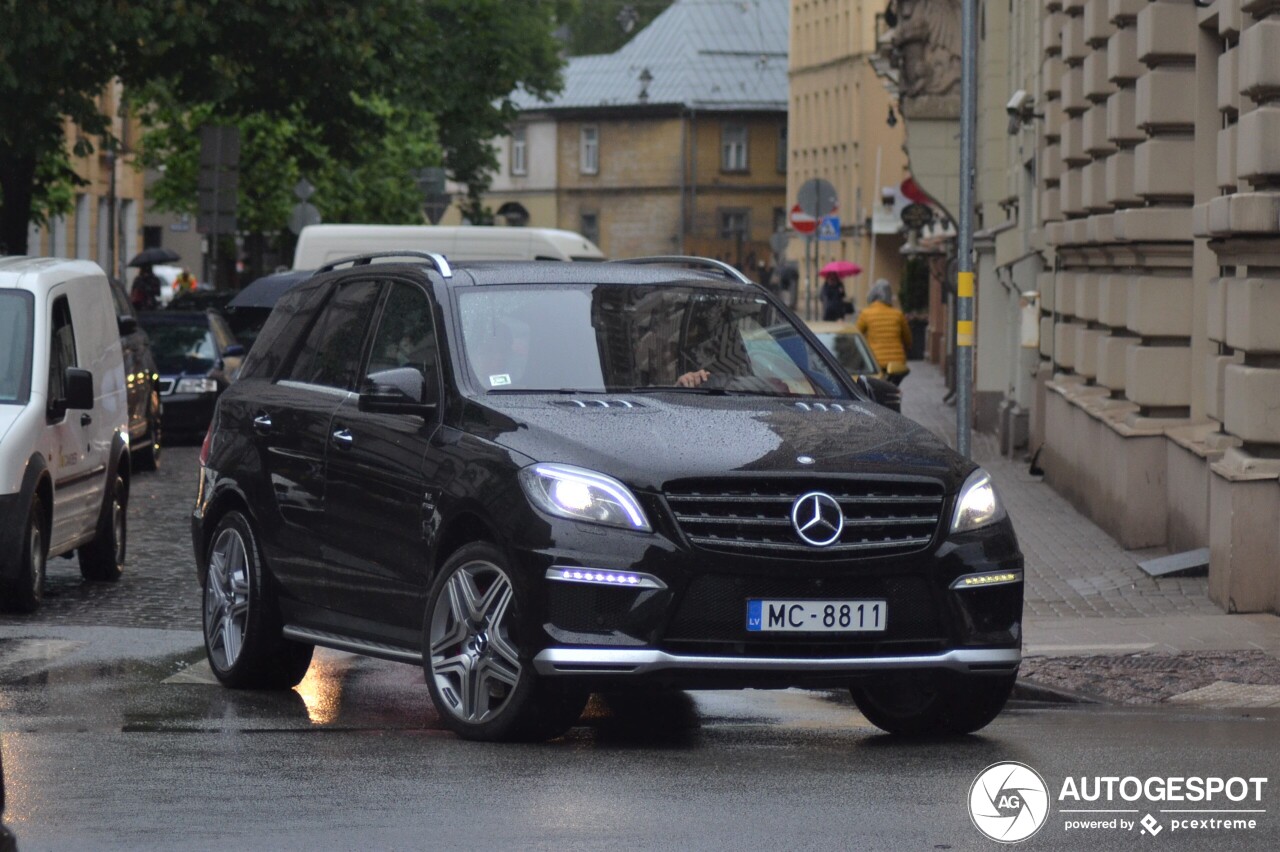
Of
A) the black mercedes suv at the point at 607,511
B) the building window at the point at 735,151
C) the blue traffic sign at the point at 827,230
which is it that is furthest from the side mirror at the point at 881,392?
the building window at the point at 735,151

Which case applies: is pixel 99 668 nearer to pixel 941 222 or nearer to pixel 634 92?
pixel 941 222

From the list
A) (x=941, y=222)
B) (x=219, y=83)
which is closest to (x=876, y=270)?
(x=941, y=222)

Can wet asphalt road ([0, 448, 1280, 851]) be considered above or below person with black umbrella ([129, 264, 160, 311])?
below

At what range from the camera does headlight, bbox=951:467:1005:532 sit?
831 centimetres

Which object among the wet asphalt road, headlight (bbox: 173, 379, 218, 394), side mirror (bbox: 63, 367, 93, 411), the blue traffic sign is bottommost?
the wet asphalt road

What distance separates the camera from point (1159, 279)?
17188 millimetres

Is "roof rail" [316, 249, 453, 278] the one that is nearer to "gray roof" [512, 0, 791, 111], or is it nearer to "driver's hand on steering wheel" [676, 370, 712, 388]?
"driver's hand on steering wheel" [676, 370, 712, 388]

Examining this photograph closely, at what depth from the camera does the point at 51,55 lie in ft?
96.1

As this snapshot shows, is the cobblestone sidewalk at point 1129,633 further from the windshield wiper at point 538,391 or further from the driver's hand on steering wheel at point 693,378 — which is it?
the windshield wiper at point 538,391

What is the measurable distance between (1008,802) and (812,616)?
1.07 metres

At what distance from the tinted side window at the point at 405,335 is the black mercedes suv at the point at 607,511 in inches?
0.6

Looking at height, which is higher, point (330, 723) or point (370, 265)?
point (370, 265)

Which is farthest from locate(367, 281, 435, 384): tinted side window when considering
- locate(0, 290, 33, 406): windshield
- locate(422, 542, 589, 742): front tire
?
locate(0, 290, 33, 406): windshield

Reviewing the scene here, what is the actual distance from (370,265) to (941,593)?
10.2 ft
